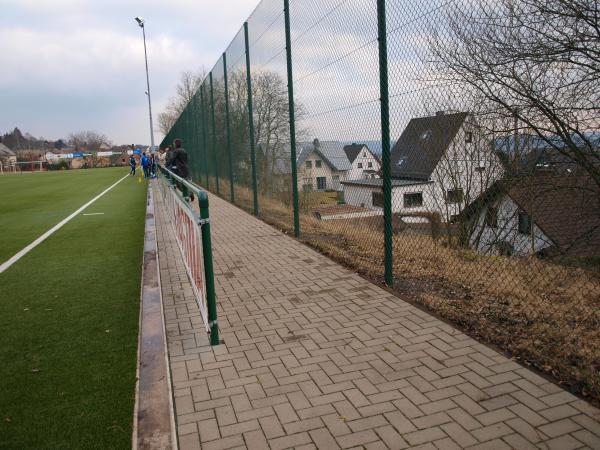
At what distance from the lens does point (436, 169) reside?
5.36 meters

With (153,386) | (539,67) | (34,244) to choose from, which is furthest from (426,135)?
(34,244)

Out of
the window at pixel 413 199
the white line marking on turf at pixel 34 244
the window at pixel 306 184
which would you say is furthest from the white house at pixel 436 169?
the white line marking on turf at pixel 34 244

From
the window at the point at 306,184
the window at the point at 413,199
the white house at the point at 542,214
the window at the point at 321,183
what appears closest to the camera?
the window at the point at 413,199

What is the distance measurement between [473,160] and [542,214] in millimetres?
1763

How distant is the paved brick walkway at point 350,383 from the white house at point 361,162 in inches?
50.1

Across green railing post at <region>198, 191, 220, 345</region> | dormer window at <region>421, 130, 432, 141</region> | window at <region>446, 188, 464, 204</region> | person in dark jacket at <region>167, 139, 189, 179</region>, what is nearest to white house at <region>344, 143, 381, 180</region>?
dormer window at <region>421, 130, 432, 141</region>

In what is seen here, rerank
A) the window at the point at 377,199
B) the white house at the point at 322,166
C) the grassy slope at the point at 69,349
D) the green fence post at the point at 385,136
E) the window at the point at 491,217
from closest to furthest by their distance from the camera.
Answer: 1. the grassy slope at the point at 69,349
2. the green fence post at the point at 385,136
3. the window at the point at 377,199
4. the window at the point at 491,217
5. the white house at the point at 322,166

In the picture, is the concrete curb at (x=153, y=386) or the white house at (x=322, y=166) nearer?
the concrete curb at (x=153, y=386)

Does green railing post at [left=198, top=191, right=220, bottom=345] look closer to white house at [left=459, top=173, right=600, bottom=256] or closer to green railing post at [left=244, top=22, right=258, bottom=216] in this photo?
white house at [left=459, top=173, right=600, bottom=256]

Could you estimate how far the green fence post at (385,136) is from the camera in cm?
498

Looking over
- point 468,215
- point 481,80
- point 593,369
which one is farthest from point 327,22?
point 593,369

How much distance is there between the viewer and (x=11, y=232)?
1112cm

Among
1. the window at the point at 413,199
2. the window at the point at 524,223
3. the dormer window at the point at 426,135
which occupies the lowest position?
the window at the point at 524,223

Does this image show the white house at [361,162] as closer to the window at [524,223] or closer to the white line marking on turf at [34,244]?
the window at [524,223]
